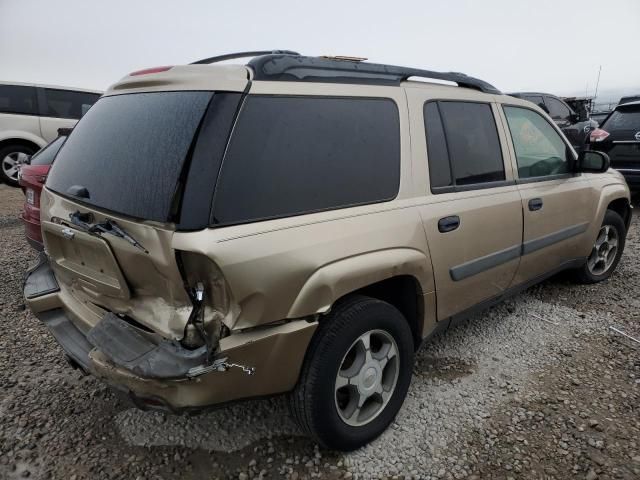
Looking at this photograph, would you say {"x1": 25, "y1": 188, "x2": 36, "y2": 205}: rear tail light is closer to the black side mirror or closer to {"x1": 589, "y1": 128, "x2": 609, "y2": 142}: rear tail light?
the black side mirror

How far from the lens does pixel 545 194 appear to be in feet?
10.1

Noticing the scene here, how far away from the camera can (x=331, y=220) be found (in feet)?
6.13

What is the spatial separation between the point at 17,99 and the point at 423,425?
368 inches

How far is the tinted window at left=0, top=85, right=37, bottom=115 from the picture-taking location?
8.21 m

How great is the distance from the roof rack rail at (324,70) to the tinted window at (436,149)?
23 cm

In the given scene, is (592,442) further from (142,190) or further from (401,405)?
(142,190)

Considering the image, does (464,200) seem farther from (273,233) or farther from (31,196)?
(31,196)

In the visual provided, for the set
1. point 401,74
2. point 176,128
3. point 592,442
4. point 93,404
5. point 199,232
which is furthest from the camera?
point 93,404

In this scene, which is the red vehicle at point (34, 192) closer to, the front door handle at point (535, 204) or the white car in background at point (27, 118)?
the front door handle at point (535, 204)

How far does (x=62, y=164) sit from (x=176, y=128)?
965 millimetres

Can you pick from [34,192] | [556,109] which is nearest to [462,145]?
[34,192]

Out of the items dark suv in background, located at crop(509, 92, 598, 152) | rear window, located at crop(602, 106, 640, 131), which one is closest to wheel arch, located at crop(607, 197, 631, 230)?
rear window, located at crop(602, 106, 640, 131)

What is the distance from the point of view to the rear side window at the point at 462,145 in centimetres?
239

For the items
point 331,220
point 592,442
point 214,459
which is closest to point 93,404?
point 214,459
